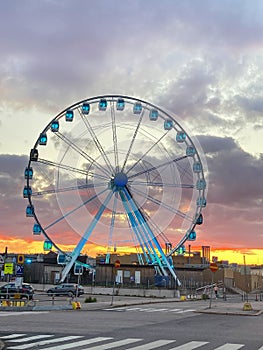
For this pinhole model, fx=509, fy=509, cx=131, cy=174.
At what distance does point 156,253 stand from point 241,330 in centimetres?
3158

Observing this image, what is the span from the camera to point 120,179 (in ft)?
141

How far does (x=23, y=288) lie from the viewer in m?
37.8

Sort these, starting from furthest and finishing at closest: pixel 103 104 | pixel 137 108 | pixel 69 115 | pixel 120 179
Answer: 1. pixel 137 108
2. pixel 103 104
3. pixel 69 115
4. pixel 120 179

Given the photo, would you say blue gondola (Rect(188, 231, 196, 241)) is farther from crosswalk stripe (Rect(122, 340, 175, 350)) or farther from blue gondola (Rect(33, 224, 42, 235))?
crosswalk stripe (Rect(122, 340, 175, 350))

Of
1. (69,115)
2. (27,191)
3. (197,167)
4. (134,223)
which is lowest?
(134,223)

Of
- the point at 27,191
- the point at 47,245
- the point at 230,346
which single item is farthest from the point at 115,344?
the point at 27,191

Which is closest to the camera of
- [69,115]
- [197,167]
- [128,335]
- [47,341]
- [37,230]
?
[47,341]

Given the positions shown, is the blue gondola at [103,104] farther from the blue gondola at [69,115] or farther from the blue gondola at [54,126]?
the blue gondola at [54,126]

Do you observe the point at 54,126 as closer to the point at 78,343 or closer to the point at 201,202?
the point at 201,202

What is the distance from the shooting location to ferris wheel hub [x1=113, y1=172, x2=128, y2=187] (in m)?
43.0

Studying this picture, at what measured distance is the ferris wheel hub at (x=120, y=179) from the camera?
141ft

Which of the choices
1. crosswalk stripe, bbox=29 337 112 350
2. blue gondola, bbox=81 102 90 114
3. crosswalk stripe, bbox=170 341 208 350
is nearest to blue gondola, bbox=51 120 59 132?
blue gondola, bbox=81 102 90 114

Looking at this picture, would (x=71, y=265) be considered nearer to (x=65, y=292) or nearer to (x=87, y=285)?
(x=65, y=292)

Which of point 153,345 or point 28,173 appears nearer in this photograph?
point 153,345
